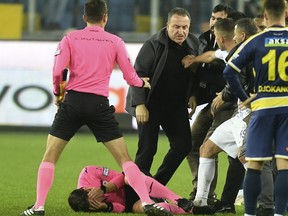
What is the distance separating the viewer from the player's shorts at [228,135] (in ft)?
30.5

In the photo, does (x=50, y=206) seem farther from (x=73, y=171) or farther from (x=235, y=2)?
(x=235, y=2)

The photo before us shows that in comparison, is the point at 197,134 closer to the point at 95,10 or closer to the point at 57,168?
the point at 95,10

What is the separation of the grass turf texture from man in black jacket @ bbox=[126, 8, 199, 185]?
2.67ft

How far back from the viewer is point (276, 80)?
26.2ft

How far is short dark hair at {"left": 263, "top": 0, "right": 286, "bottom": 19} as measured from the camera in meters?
7.94

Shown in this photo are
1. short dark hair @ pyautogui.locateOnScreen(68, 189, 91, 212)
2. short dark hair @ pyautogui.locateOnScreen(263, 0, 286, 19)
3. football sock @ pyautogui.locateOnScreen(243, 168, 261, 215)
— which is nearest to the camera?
short dark hair @ pyautogui.locateOnScreen(263, 0, 286, 19)

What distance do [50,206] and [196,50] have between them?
2064 millimetres

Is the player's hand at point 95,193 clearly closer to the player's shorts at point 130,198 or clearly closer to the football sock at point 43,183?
the player's shorts at point 130,198

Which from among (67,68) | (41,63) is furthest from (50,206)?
(41,63)

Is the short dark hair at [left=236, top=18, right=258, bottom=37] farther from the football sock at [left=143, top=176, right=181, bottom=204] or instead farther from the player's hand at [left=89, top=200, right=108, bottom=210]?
the player's hand at [left=89, top=200, right=108, bottom=210]

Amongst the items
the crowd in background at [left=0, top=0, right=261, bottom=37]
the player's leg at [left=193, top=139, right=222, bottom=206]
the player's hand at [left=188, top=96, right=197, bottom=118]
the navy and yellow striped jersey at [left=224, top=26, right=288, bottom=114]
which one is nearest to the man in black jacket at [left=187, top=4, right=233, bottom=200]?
the player's hand at [left=188, top=96, right=197, bottom=118]

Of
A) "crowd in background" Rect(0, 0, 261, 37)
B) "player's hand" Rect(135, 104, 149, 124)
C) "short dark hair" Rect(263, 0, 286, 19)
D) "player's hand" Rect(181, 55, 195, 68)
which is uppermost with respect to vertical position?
"crowd in background" Rect(0, 0, 261, 37)

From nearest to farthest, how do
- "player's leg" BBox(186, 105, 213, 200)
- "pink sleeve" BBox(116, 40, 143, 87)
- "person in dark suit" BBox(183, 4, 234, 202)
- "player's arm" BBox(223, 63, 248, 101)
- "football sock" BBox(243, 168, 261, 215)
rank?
1. "football sock" BBox(243, 168, 261, 215)
2. "player's arm" BBox(223, 63, 248, 101)
3. "pink sleeve" BBox(116, 40, 143, 87)
4. "person in dark suit" BBox(183, 4, 234, 202)
5. "player's leg" BBox(186, 105, 213, 200)

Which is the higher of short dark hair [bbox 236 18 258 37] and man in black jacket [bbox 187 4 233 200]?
short dark hair [bbox 236 18 258 37]
